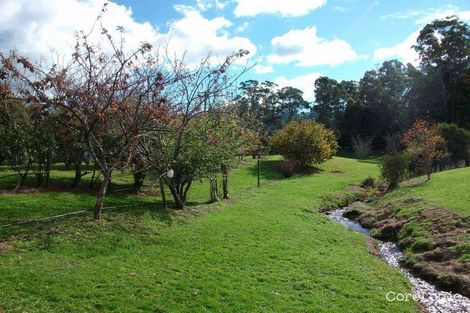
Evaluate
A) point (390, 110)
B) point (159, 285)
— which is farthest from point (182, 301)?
point (390, 110)

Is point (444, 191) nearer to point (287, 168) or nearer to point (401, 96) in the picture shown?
point (287, 168)

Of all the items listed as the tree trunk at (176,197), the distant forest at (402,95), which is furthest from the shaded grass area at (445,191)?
the distant forest at (402,95)

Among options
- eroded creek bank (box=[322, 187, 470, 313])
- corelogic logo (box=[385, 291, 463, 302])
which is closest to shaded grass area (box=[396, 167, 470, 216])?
eroded creek bank (box=[322, 187, 470, 313])

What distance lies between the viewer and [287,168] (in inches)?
1470

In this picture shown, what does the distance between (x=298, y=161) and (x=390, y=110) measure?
34793mm

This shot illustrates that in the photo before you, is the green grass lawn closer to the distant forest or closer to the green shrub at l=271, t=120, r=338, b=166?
the green shrub at l=271, t=120, r=338, b=166

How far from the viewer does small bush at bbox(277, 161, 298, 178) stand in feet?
120

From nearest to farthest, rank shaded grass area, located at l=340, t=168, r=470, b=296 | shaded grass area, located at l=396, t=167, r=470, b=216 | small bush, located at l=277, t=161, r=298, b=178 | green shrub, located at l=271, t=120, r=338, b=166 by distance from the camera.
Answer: shaded grass area, located at l=340, t=168, r=470, b=296, shaded grass area, located at l=396, t=167, r=470, b=216, small bush, located at l=277, t=161, r=298, b=178, green shrub, located at l=271, t=120, r=338, b=166

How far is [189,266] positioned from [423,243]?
28.8 feet

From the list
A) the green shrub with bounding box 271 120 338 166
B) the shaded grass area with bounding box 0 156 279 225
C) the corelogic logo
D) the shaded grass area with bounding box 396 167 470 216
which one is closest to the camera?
the corelogic logo

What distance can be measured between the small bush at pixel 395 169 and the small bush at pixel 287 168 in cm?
992

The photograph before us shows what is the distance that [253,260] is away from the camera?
11.8m

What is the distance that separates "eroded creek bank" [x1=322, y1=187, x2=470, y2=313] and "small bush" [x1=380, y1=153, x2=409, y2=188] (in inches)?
174

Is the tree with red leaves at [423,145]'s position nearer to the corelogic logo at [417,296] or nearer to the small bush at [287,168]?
the small bush at [287,168]
